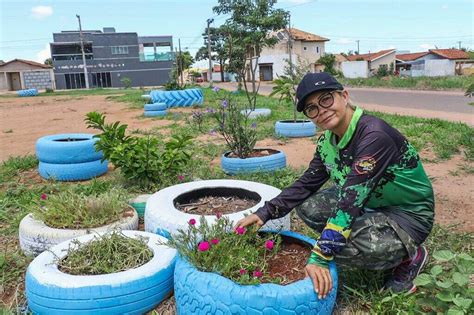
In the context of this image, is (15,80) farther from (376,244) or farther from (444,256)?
(444,256)

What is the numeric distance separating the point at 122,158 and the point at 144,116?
8449 mm

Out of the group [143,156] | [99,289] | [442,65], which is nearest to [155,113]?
[143,156]

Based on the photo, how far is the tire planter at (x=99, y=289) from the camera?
1985 millimetres

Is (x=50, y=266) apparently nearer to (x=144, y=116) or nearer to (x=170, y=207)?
(x=170, y=207)

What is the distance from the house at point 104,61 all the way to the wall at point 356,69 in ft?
62.7

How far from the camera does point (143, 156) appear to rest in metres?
3.92

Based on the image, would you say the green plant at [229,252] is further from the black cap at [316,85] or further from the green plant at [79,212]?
the green plant at [79,212]

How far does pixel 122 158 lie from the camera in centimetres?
391

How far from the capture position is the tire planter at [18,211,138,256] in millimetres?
2711

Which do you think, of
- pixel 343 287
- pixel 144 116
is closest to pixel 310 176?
pixel 343 287

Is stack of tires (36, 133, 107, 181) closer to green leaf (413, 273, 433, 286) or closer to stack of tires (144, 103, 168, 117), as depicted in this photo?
green leaf (413, 273, 433, 286)

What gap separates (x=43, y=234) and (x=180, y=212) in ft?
3.02

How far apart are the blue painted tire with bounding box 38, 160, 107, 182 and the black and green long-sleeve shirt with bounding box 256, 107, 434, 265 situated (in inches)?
128

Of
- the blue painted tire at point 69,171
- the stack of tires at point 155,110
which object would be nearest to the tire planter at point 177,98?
the stack of tires at point 155,110
